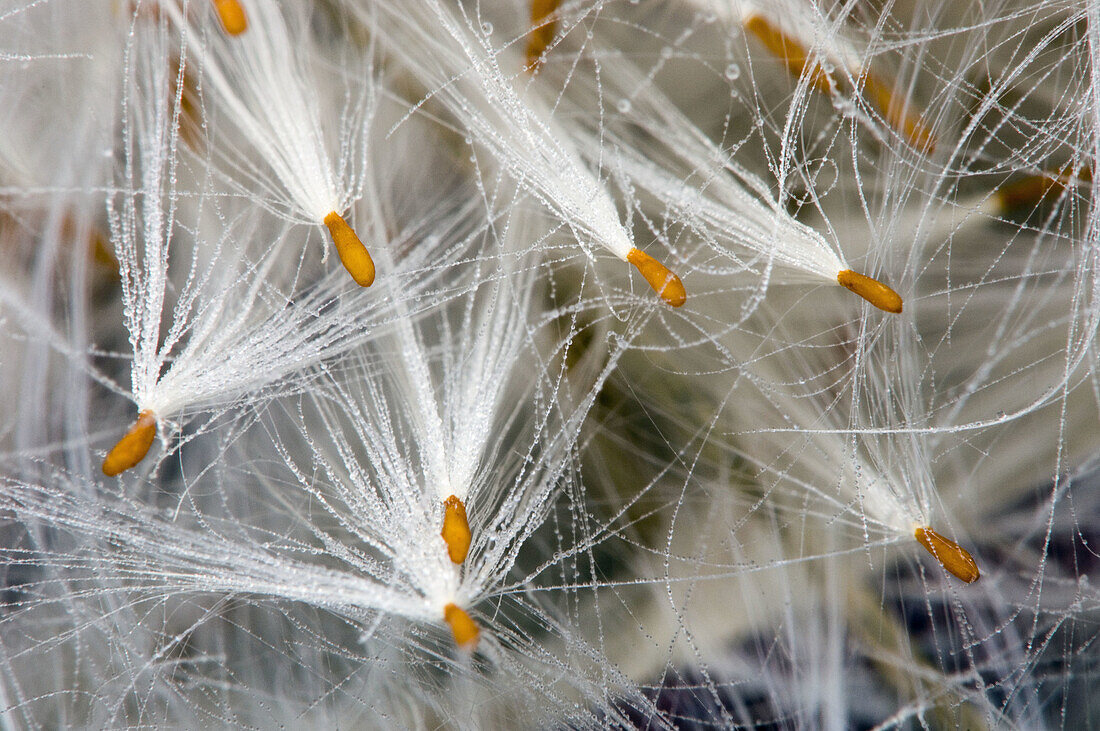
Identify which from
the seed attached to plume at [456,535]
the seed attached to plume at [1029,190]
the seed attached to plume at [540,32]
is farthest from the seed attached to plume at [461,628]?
the seed attached to plume at [1029,190]

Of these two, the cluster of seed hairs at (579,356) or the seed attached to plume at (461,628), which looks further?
the cluster of seed hairs at (579,356)

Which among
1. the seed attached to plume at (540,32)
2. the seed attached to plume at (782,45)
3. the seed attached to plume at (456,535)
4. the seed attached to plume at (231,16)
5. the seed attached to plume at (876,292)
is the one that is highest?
the seed attached to plume at (231,16)

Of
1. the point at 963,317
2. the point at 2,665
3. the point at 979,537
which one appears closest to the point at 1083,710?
the point at 979,537

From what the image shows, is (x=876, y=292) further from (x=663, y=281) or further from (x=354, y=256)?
(x=354, y=256)

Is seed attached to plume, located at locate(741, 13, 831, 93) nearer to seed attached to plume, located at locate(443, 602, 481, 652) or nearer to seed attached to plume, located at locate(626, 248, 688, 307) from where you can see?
seed attached to plume, located at locate(626, 248, 688, 307)

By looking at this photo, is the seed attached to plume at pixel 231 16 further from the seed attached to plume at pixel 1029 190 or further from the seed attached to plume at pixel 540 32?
the seed attached to plume at pixel 1029 190

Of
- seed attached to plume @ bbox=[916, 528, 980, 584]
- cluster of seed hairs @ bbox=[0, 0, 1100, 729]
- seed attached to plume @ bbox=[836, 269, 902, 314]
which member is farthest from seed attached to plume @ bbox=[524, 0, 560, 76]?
seed attached to plume @ bbox=[916, 528, 980, 584]

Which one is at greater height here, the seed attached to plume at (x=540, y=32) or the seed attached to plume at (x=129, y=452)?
the seed attached to plume at (x=540, y=32)
